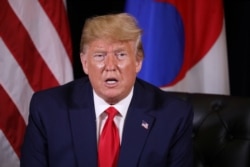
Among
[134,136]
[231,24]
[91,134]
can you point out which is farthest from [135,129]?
[231,24]

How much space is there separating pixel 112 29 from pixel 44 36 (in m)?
0.79

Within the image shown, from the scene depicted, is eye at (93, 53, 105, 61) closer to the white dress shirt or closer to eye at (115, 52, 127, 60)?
eye at (115, 52, 127, 60)

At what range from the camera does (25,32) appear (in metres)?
1.89

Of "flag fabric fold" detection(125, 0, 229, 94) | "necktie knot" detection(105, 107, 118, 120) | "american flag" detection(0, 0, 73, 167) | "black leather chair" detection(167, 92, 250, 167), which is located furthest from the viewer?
"flag fabric fold" detection(125, 0, 229, 94)

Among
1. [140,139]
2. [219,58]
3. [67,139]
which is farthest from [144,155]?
[219,58]

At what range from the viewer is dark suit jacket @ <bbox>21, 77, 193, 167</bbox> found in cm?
131

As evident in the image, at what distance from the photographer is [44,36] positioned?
6.38ft

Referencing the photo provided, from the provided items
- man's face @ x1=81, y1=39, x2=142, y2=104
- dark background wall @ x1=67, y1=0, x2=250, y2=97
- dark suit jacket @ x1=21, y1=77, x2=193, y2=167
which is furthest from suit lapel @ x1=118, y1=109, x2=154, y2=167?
dark background wall @ x1=67, y1=0, x2=250, y2=97

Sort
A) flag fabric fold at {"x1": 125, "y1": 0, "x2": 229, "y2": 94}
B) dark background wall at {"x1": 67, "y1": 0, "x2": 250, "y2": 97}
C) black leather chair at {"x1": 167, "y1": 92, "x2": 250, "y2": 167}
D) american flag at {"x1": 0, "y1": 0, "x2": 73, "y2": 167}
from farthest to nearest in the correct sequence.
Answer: dark background wall at {"x1": 67, "y1": 0, "x2": 250, "y2": 97}, flag fabric fold at {"x1": 125, "y1": 0, "x2": 229, "y2": 94}, american flag at {"x1": 0, "y1": 0, "x2": 73, "y2": 167}, black leather chair at {"x1": 167, "y1": 92, "x2": 250, "y2": 167}

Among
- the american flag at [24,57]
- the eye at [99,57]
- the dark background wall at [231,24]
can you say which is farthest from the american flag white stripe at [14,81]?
the eye at [99,57]

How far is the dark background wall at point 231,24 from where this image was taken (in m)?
2.37

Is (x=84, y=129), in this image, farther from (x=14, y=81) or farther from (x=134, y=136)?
(x=14, y=81)

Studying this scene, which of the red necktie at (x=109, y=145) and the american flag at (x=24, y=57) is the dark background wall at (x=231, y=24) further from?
the red necktie at (x=109, y=145)

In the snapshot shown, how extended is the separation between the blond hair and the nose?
5 centimetres
